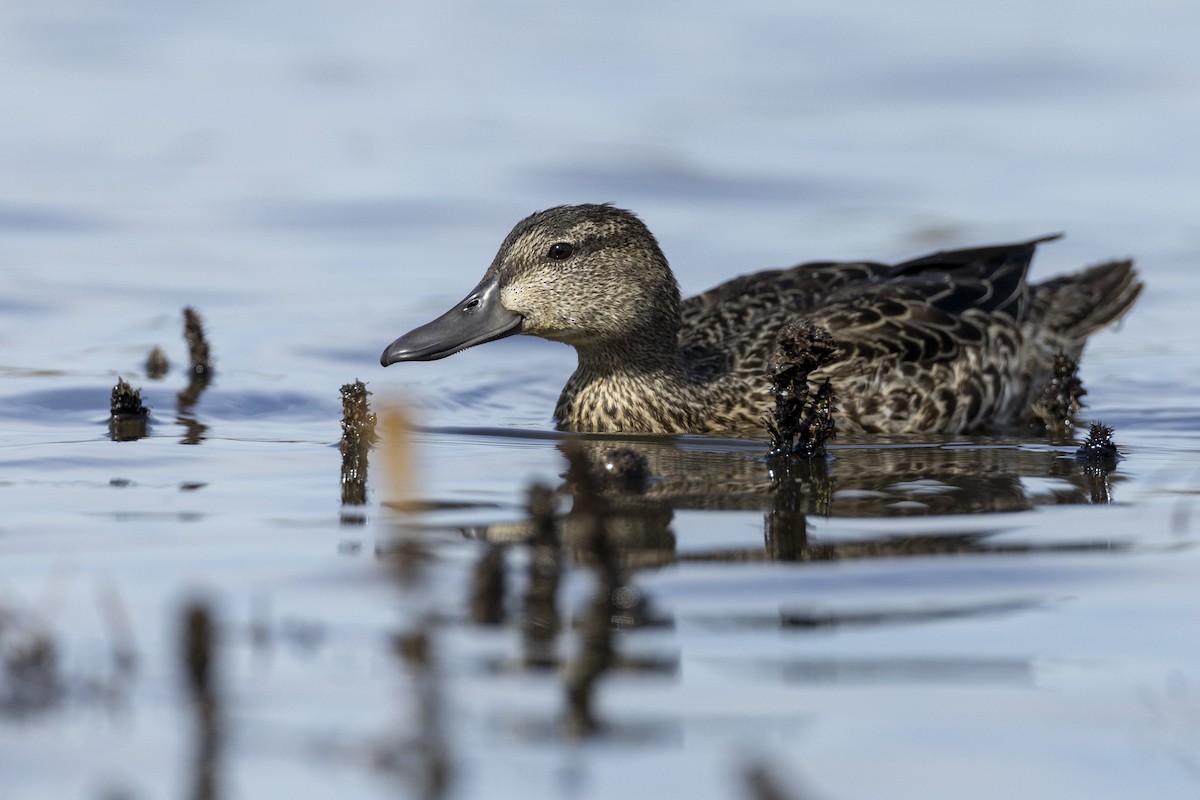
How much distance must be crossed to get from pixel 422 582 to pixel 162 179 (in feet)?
35.2

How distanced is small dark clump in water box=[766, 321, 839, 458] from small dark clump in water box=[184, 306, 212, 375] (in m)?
Answer: 3.39

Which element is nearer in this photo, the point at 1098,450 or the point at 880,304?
the point at 1098,450

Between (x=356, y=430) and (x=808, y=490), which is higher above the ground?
(x=356, y=430)

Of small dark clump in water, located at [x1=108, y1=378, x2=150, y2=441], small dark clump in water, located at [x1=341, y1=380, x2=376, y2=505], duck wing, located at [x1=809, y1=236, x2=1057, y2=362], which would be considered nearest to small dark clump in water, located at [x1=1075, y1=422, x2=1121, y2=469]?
duck wing, located at [x1=809, y1=236, x2=1057, y2=362]

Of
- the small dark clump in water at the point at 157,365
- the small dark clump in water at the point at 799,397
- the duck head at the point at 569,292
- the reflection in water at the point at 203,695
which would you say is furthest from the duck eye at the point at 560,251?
the reflection in water at the point at 203,695

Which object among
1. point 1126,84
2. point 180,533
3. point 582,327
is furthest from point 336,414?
point 1126,84

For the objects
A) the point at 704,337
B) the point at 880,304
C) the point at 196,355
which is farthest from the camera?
the point at 196,355

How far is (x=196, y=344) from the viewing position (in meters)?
9.48

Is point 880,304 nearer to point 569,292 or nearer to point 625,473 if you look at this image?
point 569,292

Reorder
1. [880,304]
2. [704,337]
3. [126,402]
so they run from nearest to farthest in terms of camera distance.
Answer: [126,402] → [880,304] → [704,337]

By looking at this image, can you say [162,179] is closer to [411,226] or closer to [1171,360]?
[411,226]

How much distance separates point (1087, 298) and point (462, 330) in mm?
4121

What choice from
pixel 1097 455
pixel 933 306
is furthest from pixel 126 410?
pixel 1097 455

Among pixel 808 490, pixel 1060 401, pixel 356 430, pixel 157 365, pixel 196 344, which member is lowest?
pixel 808 490
